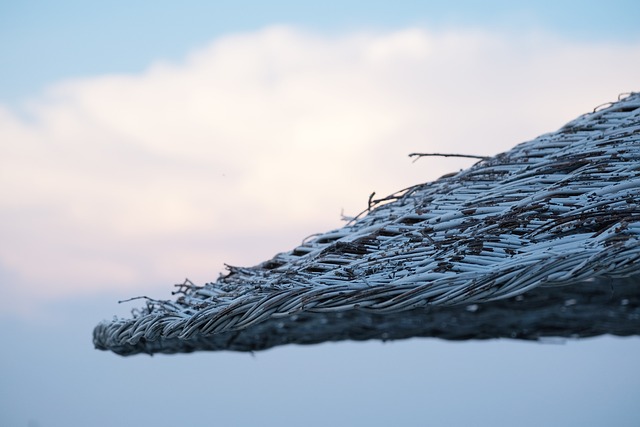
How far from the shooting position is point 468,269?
1.16m

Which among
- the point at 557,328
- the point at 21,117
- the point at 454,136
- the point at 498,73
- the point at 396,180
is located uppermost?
the point at 21,117

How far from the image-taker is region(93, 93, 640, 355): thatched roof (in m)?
1.11

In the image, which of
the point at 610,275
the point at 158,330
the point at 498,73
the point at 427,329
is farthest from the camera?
the point at 498,73

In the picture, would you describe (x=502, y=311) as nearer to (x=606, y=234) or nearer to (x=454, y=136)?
(x=606, y=234)

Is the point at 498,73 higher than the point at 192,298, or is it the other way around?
the point at 498,73

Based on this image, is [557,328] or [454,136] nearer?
[557,328]

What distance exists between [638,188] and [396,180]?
835mm

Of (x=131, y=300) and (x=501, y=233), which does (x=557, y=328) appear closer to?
(x=501, y=233)

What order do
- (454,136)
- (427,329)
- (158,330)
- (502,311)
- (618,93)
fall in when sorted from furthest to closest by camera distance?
(454,136) → (618,93) → (427,329) → (502,311) → (158,330)

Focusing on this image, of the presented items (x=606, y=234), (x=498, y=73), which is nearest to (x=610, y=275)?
(x=606, y=234)

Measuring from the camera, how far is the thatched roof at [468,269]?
111cm

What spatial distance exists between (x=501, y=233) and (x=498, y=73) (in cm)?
330

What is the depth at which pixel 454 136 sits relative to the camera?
3498 mm

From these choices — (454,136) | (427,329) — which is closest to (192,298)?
(427,329)
